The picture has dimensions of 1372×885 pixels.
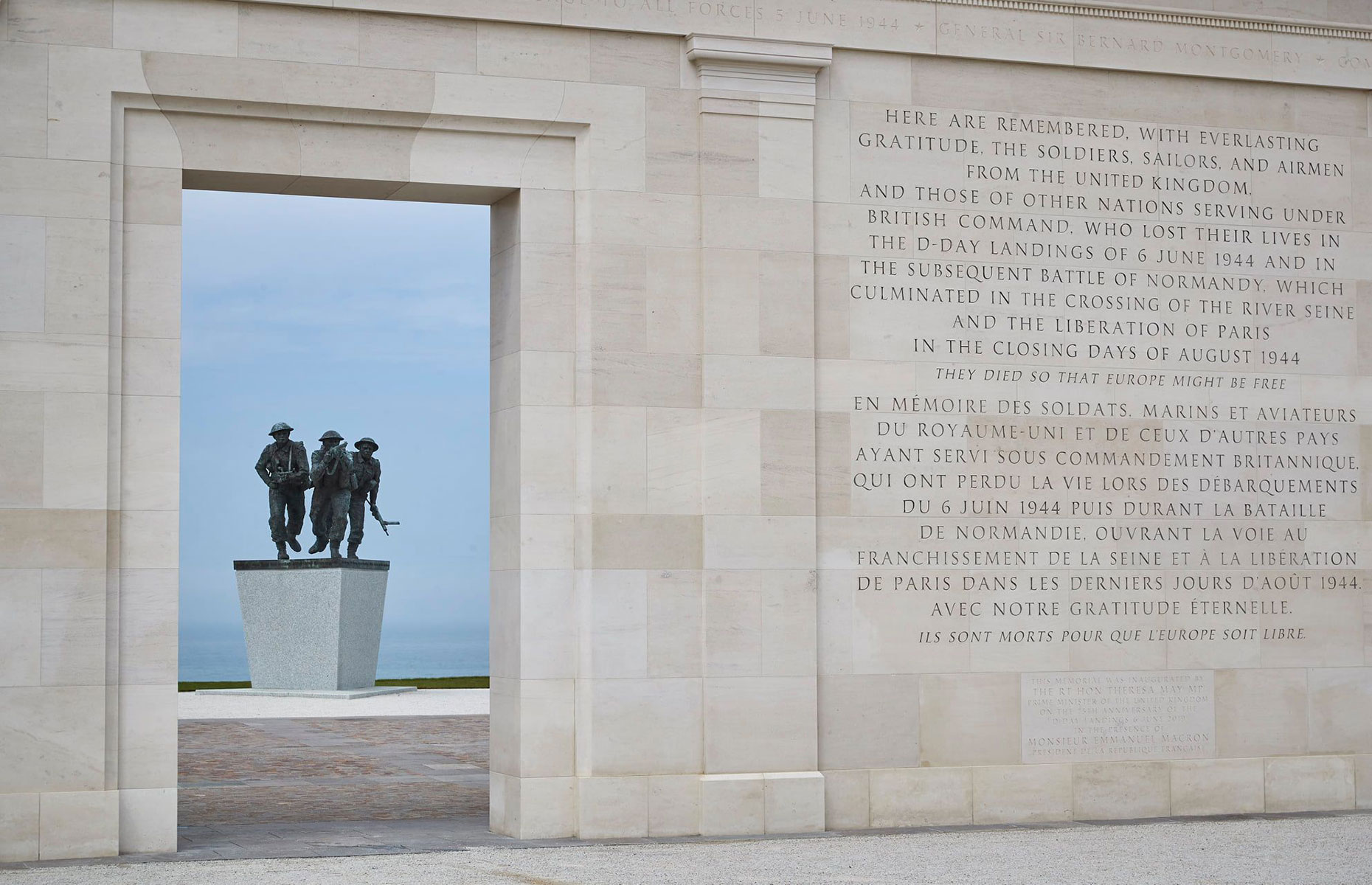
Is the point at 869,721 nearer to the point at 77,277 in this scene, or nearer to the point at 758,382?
the point at 758,382

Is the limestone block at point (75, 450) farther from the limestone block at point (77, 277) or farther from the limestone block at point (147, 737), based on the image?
the limestone block at point (147, 737)

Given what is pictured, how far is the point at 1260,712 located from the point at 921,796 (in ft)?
10.4

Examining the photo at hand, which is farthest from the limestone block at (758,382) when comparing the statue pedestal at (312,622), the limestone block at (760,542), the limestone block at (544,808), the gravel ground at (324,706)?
the statue pedestal at (312,622)

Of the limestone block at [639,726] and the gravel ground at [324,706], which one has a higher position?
the limestone block at [639,726]

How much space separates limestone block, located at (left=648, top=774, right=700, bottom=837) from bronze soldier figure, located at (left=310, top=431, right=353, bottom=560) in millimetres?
15701

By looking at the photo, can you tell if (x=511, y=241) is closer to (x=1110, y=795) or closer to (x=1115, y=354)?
(x=1115, y=354)

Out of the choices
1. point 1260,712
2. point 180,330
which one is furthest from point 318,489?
point 1260,712

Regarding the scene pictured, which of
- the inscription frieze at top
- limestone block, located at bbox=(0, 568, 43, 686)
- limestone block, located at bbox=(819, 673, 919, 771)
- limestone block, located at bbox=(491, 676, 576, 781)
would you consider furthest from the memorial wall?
limestone block, located at bbox=(0, 568, 43, 686)

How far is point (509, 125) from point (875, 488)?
4.08 metres

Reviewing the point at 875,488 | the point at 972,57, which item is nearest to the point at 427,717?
the point at 875,488

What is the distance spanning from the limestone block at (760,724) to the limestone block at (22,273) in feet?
18.5

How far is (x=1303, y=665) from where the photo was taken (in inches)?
547

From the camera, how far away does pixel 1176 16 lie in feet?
45.9

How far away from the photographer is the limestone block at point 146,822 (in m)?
11.5
